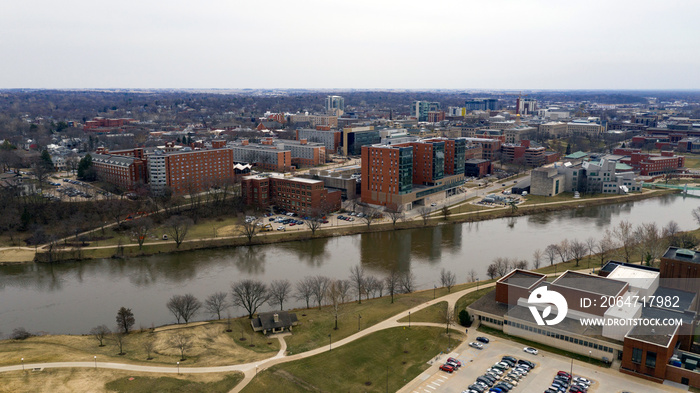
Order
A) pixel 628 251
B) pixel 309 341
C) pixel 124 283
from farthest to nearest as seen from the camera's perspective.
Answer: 1. pixel 628 251
2. pixel 124 283
3. pixel 309 341

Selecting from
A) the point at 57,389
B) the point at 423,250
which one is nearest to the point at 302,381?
the point at 57,389

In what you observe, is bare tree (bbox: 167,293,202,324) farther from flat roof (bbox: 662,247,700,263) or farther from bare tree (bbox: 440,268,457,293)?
flat roof (bbox: 662,247,700,263)

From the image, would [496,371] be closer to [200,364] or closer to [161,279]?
[200,364]

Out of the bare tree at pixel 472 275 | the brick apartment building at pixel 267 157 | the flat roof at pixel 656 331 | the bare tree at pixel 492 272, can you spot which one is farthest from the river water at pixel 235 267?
the brick apartment building at pixel 267 157

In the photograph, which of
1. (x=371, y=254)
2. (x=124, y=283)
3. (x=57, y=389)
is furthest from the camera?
(x=371, y=254)

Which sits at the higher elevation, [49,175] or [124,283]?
[49,175]

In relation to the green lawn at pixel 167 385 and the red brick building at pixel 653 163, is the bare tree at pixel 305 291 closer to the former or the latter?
the green lawn at pixel 167 385
